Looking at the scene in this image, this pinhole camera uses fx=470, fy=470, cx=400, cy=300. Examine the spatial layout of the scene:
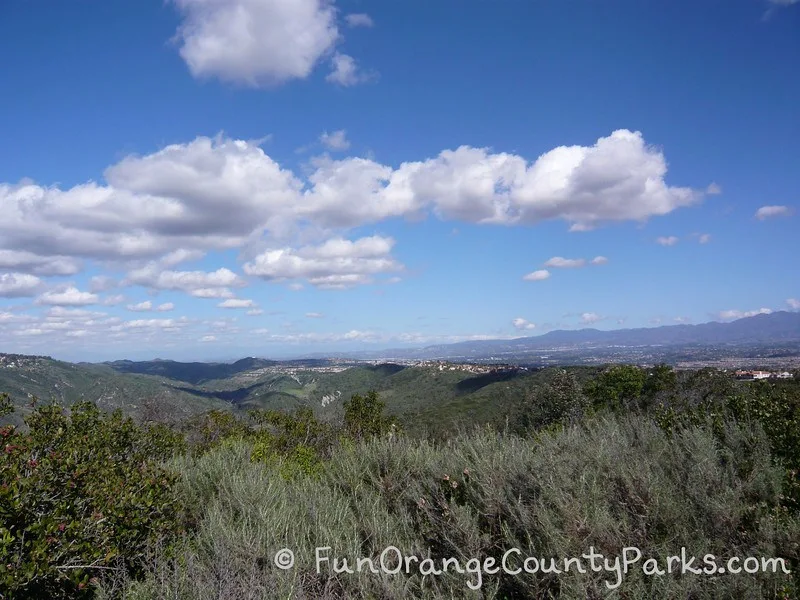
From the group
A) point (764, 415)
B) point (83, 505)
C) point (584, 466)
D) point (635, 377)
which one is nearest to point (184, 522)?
point (83, 505)

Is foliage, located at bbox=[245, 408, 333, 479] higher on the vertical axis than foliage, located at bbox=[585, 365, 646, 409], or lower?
higher

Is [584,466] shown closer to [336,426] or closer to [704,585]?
[704,585]

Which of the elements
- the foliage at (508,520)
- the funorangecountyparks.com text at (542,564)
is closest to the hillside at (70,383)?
the foliage at (508,520)

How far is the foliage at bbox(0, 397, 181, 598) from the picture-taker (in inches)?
143

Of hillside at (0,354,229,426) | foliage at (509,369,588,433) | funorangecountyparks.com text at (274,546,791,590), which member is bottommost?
hillside at (0,354,229,426)

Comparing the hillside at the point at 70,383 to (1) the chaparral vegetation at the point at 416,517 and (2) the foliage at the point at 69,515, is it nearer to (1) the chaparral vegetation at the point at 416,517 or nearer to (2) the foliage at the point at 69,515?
(2) the foliage at the point at 69,515

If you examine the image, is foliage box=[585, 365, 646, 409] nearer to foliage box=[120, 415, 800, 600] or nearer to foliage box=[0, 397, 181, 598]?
foliage box=[120, 415, 800, 600]
